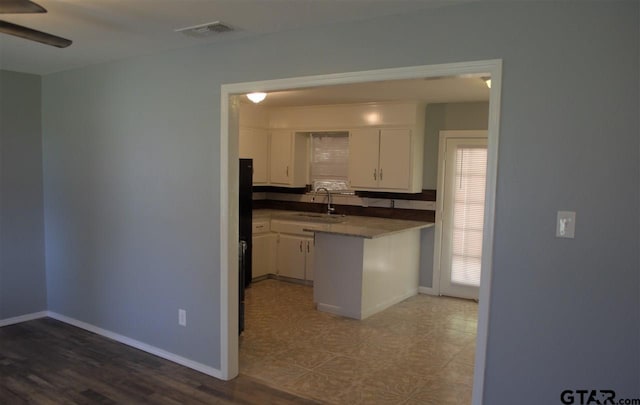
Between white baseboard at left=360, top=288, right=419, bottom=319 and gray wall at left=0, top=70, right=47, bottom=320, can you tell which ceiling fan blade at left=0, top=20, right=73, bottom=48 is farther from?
white baseboard at left=360, top=288, right=419, bottom=319

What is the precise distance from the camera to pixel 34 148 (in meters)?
4.49

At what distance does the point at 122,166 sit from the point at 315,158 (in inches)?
125

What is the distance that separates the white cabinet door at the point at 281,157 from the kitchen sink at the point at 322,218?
53 centimetres

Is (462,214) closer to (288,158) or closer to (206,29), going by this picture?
(288,158)

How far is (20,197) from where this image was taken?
443cm

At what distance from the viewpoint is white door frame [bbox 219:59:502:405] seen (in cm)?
227

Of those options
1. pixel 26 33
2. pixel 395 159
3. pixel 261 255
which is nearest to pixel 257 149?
pixel 261 255

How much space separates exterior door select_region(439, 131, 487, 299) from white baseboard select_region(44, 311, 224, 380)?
3.22 meters

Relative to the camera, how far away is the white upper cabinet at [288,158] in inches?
251

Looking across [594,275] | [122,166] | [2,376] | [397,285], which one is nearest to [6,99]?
[122,166]

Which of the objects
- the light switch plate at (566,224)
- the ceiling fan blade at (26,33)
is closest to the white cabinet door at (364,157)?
the light switch plate at (566,224)

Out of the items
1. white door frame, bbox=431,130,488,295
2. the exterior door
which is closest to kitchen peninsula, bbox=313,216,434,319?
white door frame, bbox=431,130,488,295

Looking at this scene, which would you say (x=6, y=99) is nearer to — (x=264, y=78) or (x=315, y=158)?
(x=264, y=78)

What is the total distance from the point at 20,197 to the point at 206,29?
283 centimetres
